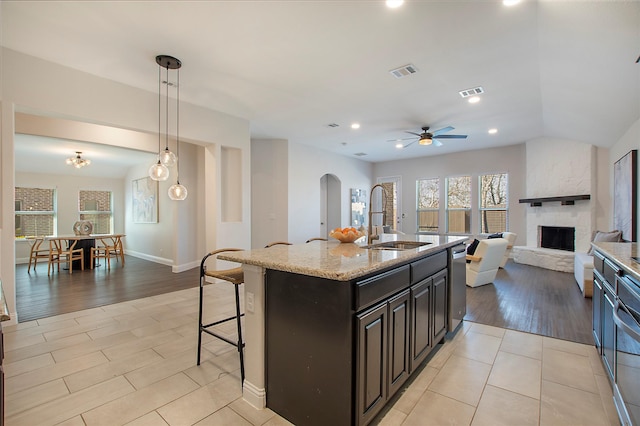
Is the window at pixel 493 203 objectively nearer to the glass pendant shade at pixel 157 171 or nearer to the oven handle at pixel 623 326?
the oven handle at pixel 623 326

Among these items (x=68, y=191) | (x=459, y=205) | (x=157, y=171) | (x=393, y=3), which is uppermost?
(x=393, y=3)

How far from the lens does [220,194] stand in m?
5.23

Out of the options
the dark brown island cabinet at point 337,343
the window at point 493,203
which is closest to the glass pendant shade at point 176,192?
the dark brown island cabinet at point 337,343

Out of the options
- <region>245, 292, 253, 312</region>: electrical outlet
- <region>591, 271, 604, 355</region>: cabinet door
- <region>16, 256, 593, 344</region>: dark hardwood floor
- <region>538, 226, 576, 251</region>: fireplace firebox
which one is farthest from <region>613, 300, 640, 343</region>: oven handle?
<region>538, 226, 576, 251</region>: fireplace firebox

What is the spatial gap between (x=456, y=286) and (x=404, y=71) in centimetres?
258

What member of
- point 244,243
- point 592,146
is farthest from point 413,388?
point 592,146

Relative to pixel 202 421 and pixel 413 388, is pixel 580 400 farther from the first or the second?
pixel 202 421

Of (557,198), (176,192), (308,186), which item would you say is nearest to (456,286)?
(176,192)

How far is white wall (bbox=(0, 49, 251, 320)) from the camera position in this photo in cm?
315

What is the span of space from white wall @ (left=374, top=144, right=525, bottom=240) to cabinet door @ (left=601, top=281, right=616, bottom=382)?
6304 mm

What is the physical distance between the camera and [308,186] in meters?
7.64

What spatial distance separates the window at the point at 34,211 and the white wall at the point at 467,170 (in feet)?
32.8

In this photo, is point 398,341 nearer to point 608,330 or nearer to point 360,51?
Result: point 608,330

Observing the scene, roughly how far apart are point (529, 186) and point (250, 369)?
7857 millimetres
